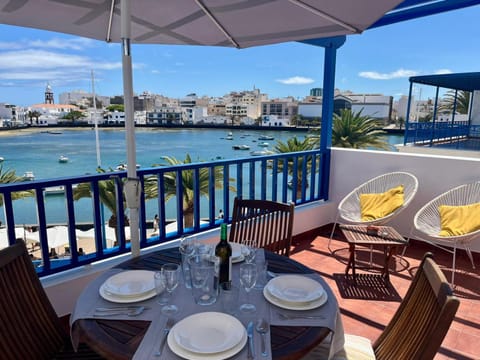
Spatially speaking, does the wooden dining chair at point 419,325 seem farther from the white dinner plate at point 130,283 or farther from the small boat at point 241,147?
the small boat at point 241,147

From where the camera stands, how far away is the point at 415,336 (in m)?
1.31

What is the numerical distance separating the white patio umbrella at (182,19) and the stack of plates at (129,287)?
60cm

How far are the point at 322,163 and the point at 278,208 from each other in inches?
99.3

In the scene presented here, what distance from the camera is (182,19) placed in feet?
7.49

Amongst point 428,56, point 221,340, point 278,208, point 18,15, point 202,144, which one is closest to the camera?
point 221,340

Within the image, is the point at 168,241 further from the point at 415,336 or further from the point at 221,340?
the point at 415,336

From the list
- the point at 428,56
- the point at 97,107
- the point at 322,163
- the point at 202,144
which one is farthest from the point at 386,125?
the point at 428,56

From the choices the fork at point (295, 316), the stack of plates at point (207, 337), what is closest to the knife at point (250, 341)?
the stack of plates at point (207, 337)

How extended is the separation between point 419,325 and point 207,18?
2118 millimetres

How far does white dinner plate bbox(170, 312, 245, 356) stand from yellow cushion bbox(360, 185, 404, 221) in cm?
287

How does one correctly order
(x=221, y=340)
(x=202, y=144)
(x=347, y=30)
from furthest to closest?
(x=202, y=144) → (x=347, y=30) → (x=221, y=340)

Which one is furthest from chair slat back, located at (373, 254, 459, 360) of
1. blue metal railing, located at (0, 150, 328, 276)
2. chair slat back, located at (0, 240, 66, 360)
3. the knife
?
blue metal railing, located at (0, 150, 328, 276)

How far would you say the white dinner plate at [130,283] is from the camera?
146cm

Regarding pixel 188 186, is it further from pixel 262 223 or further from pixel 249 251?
pixel 249 251
